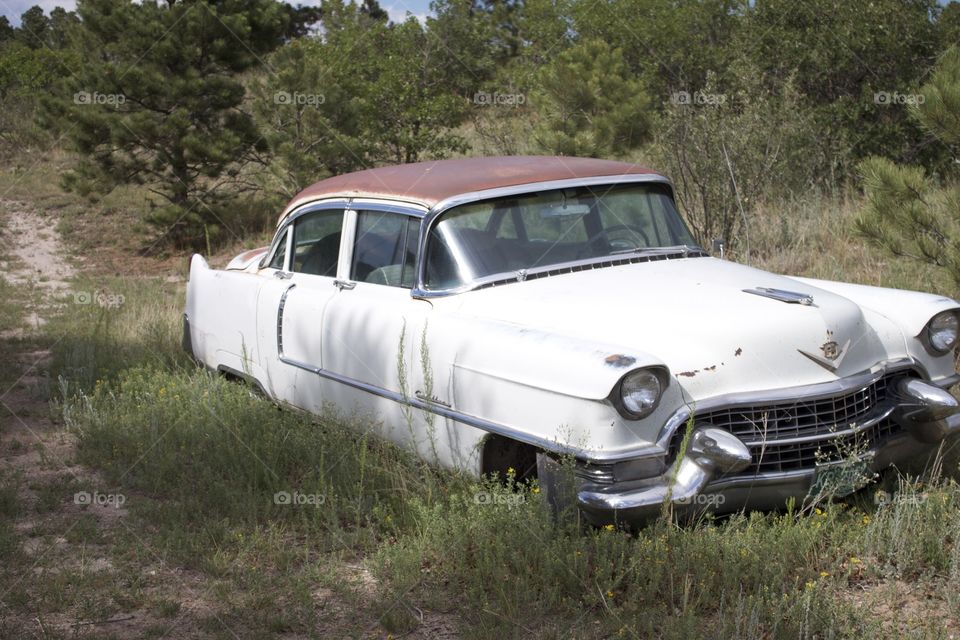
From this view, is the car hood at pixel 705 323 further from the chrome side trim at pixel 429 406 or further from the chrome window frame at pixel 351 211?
the chrome window frame at pixel 351 211

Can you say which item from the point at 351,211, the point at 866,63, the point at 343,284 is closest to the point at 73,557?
the point at 343,284

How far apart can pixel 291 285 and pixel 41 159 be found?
19.2 meters

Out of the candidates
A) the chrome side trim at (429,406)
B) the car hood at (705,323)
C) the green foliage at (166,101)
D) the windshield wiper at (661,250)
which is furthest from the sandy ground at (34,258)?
the car hood at (705,323)

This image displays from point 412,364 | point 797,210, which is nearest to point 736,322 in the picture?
point 412,364

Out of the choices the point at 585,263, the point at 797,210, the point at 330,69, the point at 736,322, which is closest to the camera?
the point at 736,322

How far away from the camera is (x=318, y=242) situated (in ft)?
18.4

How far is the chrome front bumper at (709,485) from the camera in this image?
11.6 feet

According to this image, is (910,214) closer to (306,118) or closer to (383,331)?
(383,331)

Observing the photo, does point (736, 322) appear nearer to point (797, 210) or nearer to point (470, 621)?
point (470, 621)

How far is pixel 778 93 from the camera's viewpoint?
12398 mm

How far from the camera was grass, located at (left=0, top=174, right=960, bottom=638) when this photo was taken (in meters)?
3.44

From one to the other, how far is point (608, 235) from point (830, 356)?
142cm

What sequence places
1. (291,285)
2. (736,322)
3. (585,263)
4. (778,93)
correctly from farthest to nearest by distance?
(778,93), (291,285), (585,263), (736,322)

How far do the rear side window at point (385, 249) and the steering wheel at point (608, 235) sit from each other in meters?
0.86
